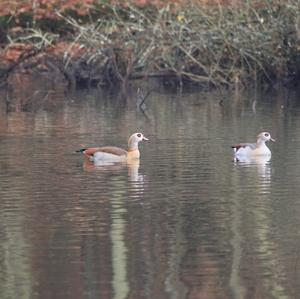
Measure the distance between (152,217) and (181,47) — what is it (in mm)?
19594

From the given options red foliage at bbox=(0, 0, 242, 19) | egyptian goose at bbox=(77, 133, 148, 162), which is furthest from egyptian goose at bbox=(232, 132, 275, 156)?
red foliage at bbox=(0, 0, 242, 19)

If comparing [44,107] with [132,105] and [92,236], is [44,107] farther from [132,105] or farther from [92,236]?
[92,236]

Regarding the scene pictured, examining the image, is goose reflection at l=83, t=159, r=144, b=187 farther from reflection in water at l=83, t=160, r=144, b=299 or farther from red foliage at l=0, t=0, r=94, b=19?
red foliage at l=0, t=0, r=94, b=19

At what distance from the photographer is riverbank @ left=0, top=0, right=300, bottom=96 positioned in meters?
31.4

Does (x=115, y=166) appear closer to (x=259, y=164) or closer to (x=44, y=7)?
(x=259, y=164)

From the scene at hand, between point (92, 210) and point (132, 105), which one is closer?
point (92, 210)

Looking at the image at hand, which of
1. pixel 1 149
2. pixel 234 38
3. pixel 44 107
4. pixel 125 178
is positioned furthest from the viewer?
pixel 234 38

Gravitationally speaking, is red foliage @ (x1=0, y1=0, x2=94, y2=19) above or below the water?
above

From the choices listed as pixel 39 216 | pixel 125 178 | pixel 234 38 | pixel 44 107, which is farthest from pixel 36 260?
pixel 234 38

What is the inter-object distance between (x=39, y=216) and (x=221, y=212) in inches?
58.2

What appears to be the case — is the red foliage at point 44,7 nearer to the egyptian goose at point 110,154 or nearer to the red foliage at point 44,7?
the red foliage at point 44,7

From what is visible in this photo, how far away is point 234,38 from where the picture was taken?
102 ft

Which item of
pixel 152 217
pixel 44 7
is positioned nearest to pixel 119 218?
pixel 152 217

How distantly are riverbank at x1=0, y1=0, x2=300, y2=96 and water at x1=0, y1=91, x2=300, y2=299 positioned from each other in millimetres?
10326
